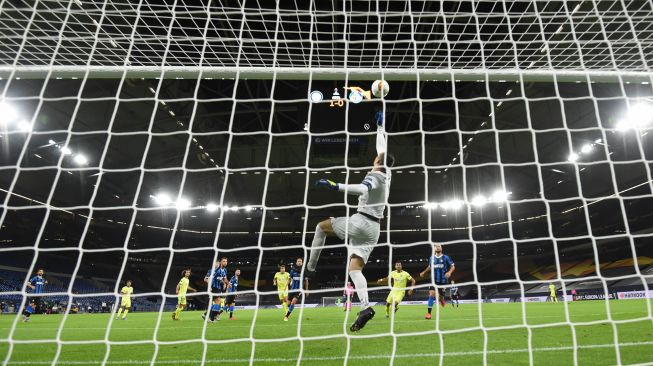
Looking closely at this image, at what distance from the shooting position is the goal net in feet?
13.0

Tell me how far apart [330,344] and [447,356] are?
1.51 m

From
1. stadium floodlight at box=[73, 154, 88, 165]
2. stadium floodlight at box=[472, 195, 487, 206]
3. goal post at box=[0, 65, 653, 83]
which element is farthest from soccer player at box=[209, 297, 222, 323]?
stadium floodlight at box=[73, 154, 88, 165]

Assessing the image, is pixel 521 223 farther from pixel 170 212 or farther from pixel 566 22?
pixel 566 22

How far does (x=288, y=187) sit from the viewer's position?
2589cm

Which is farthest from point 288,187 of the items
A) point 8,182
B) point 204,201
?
point 8,182

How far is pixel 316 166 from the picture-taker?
2058cm

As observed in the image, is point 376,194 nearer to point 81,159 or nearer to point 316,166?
point 316,166

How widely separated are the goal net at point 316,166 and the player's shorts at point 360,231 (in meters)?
0.41

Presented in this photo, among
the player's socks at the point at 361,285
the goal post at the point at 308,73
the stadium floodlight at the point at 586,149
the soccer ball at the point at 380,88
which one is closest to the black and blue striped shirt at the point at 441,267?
the player's socks at the point at 361,285

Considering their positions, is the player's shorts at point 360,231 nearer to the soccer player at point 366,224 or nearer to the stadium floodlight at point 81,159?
the soccer player at point 366,224

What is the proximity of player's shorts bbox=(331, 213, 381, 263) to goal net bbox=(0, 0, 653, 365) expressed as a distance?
1.35ft

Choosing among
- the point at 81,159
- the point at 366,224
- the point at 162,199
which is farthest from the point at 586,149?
the point at 81,159

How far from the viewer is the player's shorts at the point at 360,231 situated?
4.61 m

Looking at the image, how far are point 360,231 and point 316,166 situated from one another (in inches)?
632
